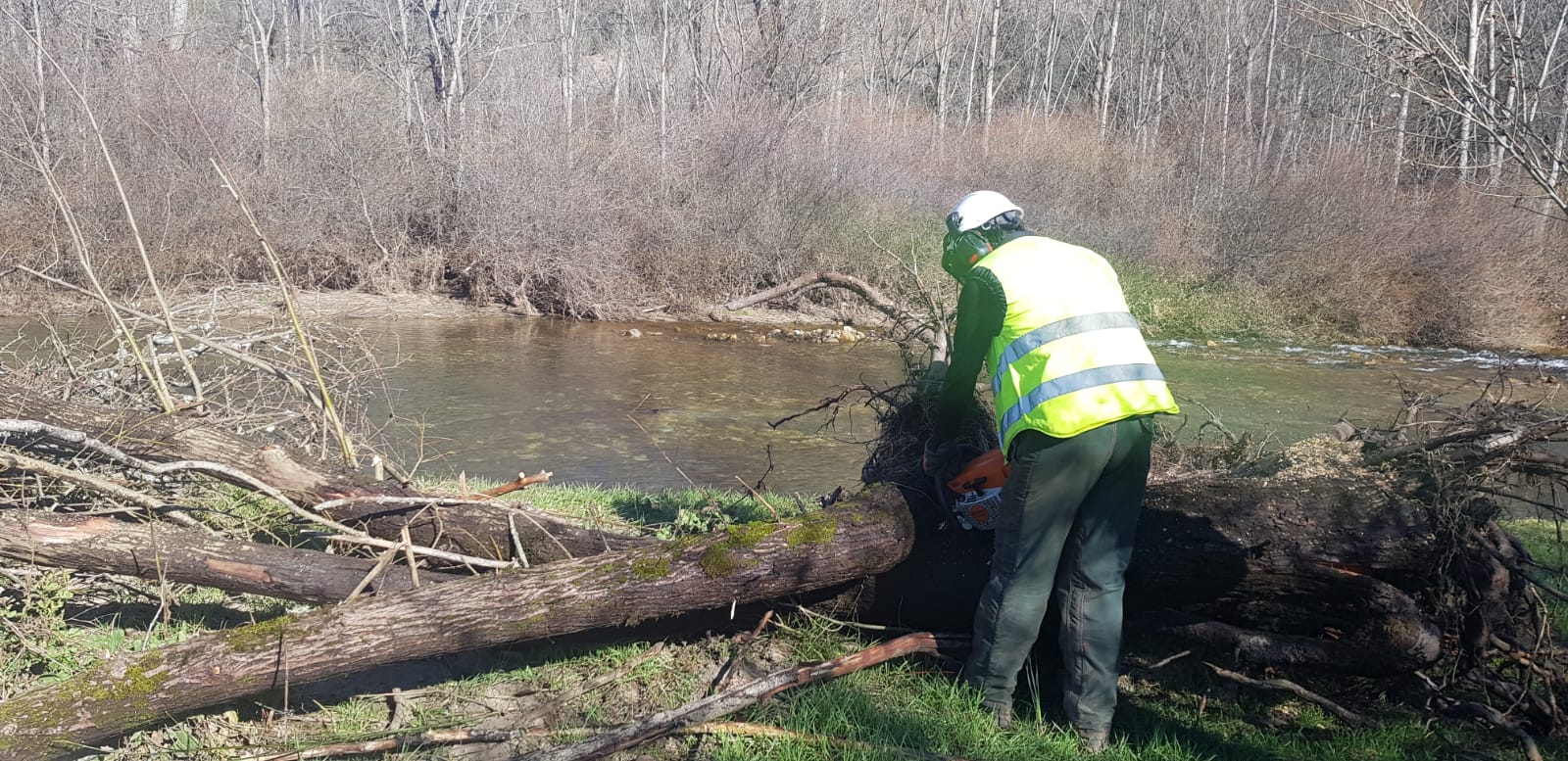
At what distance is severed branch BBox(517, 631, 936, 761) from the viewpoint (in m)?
3.69

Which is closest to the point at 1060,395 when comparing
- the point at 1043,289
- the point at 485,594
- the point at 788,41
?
the point at 1043,289

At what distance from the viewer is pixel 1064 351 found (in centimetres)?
389

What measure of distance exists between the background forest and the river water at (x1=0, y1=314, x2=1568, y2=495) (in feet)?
7.07

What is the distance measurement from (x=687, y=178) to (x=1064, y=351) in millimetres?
20954

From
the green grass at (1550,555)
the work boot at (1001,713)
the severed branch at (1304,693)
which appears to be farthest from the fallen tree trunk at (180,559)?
the green grass at (1550,555)

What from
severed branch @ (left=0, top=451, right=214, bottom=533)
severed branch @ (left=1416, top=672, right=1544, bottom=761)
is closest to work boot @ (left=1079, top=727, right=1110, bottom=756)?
severed branch @ (left=1416, top=672, right=1544, bottom=761)

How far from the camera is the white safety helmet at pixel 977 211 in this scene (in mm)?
4332

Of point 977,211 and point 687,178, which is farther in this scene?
point 687,178

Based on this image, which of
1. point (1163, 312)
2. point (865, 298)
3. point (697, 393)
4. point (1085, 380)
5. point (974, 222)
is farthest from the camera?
point (1163, 312)

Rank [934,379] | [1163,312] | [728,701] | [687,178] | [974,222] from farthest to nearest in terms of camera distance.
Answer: [687,178], [1163,312], [934,379], [974,222], [728,701]

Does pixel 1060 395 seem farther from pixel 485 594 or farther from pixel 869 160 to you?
pixel 869 160

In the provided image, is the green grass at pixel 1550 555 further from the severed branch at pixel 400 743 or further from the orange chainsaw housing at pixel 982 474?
the severed branch at pixel 400 743

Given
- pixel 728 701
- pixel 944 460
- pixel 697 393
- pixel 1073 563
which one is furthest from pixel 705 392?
pixel 1073 563

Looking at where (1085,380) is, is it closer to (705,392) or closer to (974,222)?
(974,222)
